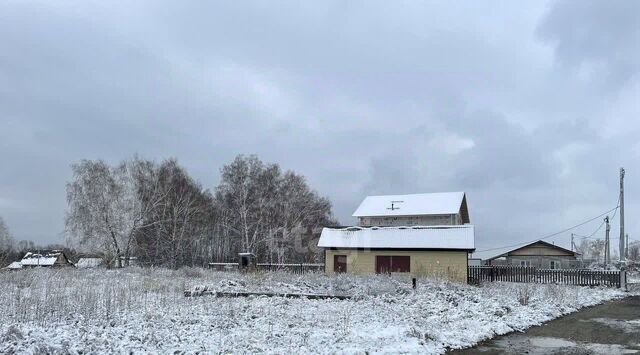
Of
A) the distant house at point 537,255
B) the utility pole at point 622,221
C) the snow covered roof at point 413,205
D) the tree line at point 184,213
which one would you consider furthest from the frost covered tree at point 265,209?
the utility pole at point 622,221

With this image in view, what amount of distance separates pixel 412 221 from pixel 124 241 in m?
25.5

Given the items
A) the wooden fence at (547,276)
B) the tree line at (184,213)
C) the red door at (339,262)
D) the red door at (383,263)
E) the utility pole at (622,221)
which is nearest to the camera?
the utility pole at (622,221)

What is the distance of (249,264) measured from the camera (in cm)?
3219

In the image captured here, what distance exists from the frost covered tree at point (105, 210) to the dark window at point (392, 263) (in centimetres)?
1971

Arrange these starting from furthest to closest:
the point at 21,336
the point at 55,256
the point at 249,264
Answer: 1. the point at 55,256
2. the point at 249,264
3. the point at 21,336

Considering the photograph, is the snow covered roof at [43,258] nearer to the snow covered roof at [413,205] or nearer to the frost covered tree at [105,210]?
the frost covered tree at [105,210]

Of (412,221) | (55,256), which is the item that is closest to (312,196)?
(412,221)

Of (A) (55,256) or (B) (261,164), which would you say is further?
(A) (55,256)

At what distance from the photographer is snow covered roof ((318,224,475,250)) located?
1257 inches

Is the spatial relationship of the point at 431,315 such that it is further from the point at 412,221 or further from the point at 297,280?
the point at 412,221

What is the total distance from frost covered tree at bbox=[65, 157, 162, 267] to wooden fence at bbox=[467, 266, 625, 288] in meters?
26.4

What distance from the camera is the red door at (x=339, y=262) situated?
35.8 meters

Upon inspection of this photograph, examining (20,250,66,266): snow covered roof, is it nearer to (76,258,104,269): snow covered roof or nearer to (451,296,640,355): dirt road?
(76,258,104,269): snow covered roof

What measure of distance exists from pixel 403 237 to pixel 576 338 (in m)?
23.4
